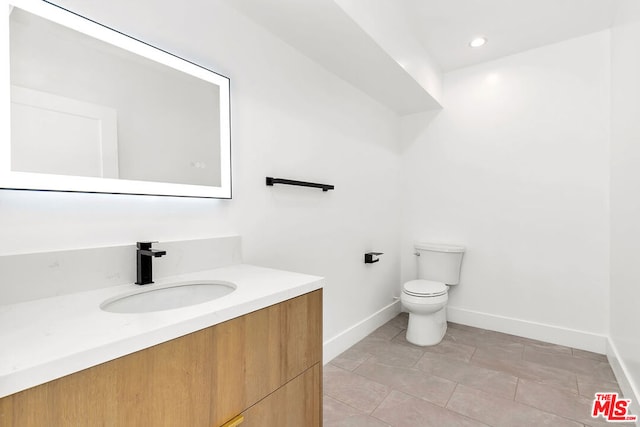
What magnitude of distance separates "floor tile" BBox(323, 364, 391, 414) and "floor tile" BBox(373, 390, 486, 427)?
57mm

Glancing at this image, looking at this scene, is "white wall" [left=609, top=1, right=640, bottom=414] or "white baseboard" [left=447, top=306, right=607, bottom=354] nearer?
"white wall" [left=609, top=1, right=640, bottom=414]

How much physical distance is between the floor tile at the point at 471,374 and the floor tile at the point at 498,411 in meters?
0.08

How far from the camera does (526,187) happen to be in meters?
2.58

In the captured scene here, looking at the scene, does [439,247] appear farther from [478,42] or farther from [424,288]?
[478,42]

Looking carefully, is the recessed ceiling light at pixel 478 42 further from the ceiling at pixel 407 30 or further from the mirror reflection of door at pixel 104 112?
the mirror reflection of door at pixel 104 112

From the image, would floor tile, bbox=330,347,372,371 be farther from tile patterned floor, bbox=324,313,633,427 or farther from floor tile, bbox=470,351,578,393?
floor tile, bbox=470,351,578,393

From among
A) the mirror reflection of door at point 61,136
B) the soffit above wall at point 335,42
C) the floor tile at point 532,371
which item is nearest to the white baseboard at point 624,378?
the floor tile at point 532,371

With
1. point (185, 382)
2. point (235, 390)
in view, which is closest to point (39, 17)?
point (185, 382)

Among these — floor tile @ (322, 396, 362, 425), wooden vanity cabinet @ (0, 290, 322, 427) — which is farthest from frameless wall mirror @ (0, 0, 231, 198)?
floor tile @ (322, 396, 362, 425)

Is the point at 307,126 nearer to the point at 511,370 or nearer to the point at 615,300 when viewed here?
the point at 511,370

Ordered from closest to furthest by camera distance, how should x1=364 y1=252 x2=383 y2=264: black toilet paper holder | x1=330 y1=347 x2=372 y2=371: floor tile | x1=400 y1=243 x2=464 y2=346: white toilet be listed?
x1=330 y1=347 x2=372 y2=371: floor tile < x1=400 y1=243 x2=464 y2=346: white toilet < x1=364 y1=252 x2=383 y2=264: black toilet paper holder

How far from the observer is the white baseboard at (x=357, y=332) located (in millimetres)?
2143

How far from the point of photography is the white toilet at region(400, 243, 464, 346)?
2.37 meters

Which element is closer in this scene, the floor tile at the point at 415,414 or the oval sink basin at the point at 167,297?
the oval sink basin at the point at 167,297
